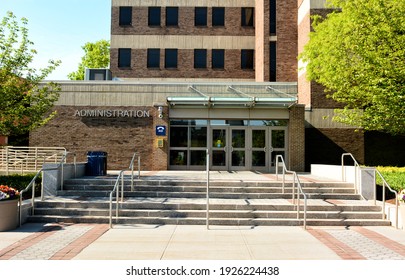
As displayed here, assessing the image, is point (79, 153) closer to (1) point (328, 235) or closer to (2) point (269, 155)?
(2) point (269, 155)

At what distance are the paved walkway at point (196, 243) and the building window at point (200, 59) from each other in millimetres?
21613

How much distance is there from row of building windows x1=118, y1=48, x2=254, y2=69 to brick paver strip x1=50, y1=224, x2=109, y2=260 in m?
21.7

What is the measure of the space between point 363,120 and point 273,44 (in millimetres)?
11672

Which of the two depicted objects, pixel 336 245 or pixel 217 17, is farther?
pixel 217 17

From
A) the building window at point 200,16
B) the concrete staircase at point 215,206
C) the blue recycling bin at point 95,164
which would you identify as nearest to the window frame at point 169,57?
the building window at point 200,16

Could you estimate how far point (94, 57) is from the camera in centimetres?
4631

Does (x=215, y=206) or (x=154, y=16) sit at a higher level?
(x=154, y=16)

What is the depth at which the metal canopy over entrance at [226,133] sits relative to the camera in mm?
20953

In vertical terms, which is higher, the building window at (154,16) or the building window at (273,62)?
the building window at (154,16)

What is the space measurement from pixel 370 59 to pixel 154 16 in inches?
766

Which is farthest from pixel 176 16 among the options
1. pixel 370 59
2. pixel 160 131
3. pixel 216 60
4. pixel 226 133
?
pixel 370 59

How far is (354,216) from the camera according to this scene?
10.7 meters

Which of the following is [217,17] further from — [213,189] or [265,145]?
[213,189]

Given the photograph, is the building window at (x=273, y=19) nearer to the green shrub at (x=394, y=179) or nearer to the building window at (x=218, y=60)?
the building window at (x=218, y=60)
